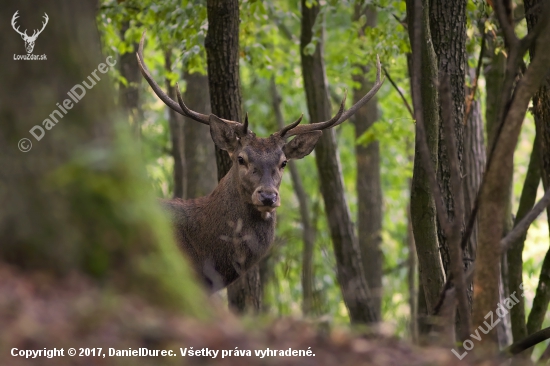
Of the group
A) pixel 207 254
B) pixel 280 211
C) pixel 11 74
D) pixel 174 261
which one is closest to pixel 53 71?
pixel 11 74

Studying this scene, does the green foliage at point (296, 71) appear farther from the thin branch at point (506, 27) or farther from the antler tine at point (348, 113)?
the thin branch at point (506, 27)

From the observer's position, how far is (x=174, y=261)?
368 cm

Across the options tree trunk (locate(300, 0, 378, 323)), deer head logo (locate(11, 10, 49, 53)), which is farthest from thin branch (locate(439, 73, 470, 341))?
tree trunk (locate(300, 0, 378, 323))

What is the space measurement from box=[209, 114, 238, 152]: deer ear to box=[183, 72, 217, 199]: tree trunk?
4807 millimetres

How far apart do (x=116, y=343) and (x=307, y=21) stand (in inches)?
392

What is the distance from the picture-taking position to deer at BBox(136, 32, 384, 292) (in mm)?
7879

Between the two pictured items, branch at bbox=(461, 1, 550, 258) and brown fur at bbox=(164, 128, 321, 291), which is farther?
brown fur at bbox=(164, 128, 321, 291)

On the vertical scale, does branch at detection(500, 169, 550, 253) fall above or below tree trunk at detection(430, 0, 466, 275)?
below

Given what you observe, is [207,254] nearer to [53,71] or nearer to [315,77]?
[53,71]

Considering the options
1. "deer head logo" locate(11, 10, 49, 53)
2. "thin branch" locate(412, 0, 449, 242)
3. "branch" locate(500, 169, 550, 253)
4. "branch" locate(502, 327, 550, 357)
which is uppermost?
"deer head logo" locate(11, 10, 49, 53)

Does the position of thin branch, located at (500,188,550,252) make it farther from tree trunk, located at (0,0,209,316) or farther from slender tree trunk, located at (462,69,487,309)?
slender tree trunk, located at (462,69,487,309)

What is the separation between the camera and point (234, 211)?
26.5 ft

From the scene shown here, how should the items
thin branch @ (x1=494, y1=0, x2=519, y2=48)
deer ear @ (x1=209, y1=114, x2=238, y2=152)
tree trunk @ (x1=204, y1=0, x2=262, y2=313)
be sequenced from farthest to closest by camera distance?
tree trunk @ (x1=204, y1=0, x2=262, y2=313) < deer ear @ (x1=209, y1=114, x2=238, y2=152) < thin branch @ (x1=494, y1=0, x2=519, y2=48)

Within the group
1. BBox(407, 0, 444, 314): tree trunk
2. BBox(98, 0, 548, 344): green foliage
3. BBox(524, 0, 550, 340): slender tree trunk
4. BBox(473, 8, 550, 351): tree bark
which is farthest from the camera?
BBox(98, 0, 548, 344): green foliage
